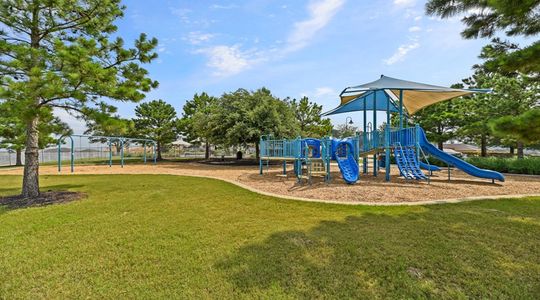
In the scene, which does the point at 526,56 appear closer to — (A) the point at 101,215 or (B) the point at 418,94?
(A) the point at 101,215

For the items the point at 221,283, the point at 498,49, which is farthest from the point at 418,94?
the point at 221,283

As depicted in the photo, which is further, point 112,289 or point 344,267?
point 344,267

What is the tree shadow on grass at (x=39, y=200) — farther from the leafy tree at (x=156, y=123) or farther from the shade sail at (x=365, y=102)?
the leafy tree at (x=156, y=123)

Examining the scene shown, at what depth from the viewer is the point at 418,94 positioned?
1155cm

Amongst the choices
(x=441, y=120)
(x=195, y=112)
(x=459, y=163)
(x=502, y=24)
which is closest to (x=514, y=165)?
(x=459, y=163)

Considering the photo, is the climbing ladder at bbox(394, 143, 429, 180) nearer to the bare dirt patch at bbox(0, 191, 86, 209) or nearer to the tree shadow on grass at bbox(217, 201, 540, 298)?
the tree shadow on grass at bbox(217, 201, 540, 298)

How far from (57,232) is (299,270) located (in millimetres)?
4177

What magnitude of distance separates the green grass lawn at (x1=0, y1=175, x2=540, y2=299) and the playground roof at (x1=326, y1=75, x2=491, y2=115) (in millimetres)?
5056

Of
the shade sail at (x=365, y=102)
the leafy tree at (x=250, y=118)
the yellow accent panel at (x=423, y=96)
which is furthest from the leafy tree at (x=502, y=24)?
the leafy tree at (x=250, y=118)

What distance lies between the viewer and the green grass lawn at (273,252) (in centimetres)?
269

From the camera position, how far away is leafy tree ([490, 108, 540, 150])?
2463 millimetres

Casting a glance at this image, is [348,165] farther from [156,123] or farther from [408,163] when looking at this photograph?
[156,123]

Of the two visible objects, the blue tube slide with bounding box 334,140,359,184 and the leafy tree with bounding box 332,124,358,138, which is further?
the leafy tree with bounding box 332,124,358,138

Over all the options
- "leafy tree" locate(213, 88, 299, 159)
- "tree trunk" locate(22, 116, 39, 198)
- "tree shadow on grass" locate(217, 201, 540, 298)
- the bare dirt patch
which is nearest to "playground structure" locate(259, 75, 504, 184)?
"tree shadow on grass" locate(217, 201, 540, 298)
